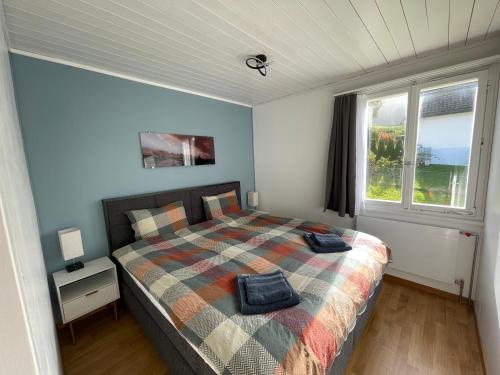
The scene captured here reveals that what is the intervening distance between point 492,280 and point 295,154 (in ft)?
7.64

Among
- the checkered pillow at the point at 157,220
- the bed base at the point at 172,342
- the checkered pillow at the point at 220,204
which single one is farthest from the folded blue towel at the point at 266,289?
the checkered pillow at the point at 220,204

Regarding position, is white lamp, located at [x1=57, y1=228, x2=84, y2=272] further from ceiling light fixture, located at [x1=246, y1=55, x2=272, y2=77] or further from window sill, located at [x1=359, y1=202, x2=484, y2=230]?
window sill, located at [x1=359, y1=202, x2=484, y2=230]

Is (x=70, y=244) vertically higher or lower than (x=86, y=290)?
higher

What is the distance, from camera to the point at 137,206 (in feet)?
7.62

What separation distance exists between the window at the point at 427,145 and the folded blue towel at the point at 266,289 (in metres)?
1.88

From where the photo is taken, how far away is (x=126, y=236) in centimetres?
225

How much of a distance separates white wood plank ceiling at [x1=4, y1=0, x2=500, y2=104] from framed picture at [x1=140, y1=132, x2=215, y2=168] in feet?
2.31

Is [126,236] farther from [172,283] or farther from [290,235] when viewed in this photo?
[290,235]

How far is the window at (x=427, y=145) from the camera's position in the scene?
1977 mm

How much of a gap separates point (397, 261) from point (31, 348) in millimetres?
2940

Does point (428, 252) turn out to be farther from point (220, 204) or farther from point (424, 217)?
point (220, 204)

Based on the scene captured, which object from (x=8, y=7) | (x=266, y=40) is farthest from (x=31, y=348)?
(x=266, y=40)

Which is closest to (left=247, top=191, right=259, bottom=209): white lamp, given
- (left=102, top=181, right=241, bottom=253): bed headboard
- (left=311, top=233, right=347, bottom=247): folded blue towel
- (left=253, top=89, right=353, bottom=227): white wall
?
(left=253, top=89, right=353, bottom=227): white wall

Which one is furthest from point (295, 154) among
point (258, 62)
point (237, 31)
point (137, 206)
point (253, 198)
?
point (137, 206)
